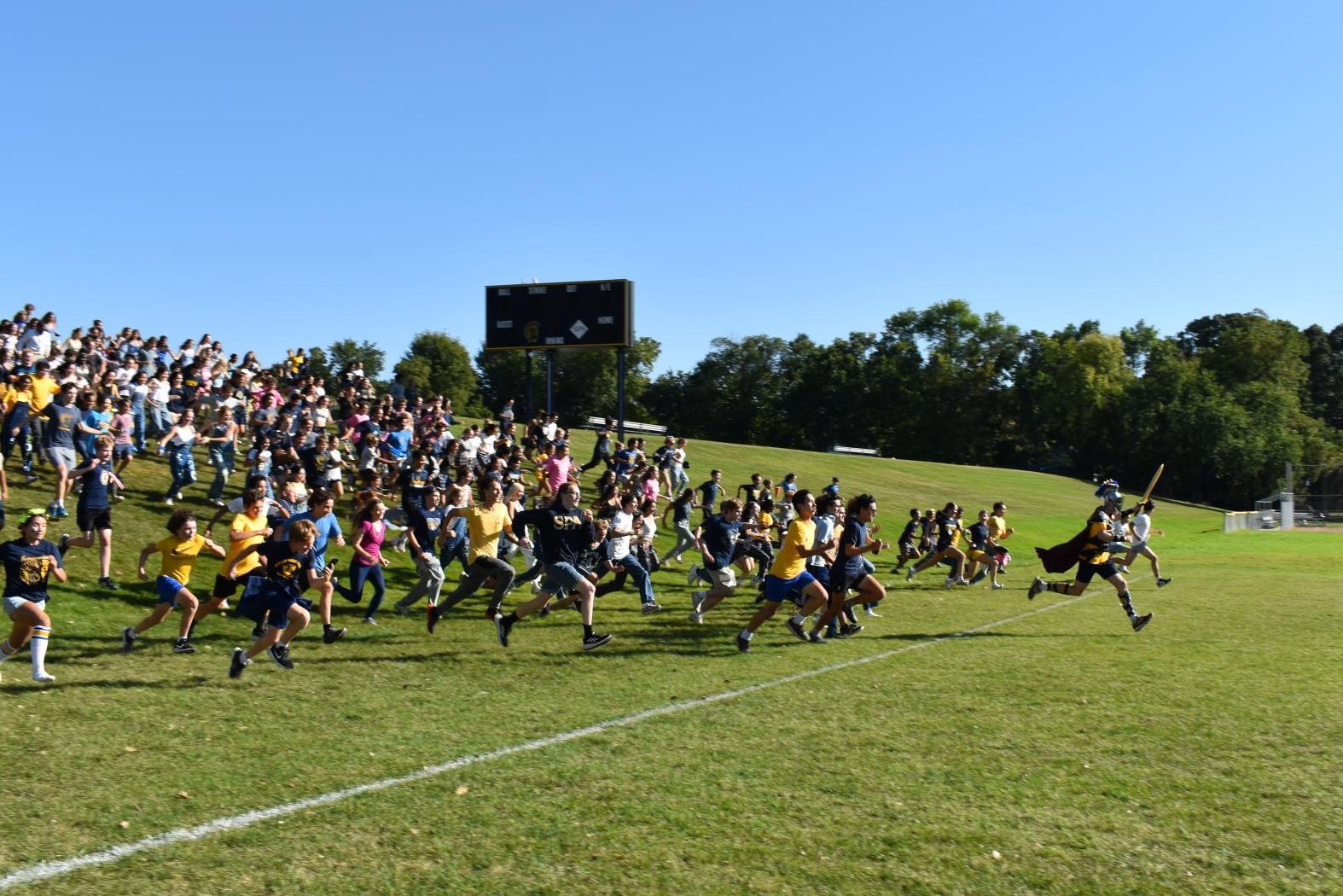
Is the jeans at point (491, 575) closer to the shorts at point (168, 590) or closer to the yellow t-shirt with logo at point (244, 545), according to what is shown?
the yellow t-shirt with logo at point (244, 545)

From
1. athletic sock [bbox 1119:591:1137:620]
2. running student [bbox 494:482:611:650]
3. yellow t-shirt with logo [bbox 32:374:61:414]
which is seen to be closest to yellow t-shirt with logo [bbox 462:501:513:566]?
running student [bbox 494:482:611:650]

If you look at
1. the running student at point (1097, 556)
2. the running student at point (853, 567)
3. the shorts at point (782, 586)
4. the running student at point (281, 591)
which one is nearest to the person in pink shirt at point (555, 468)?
the running student at point (853, 567)

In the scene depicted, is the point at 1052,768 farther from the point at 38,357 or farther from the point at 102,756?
the point at 38,357

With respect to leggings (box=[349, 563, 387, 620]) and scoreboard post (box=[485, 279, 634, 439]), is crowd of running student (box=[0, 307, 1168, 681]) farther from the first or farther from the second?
scoreboard post (box=[485, 279, 634, 439])

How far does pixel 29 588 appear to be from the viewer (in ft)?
32.0

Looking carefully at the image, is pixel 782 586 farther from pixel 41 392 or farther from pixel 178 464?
pixel 41 392

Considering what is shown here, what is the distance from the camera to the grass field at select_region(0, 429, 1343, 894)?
18.4ft

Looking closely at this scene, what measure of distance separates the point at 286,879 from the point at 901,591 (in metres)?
17.0

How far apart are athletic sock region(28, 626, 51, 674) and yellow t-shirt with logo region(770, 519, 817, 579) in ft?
24.6

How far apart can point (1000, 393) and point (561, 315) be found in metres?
73.5

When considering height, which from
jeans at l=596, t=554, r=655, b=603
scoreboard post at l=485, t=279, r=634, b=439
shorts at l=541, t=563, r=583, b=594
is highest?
scoreboard post at l=485, t=279, r=634, b=439

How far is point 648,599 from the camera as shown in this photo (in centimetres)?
1633

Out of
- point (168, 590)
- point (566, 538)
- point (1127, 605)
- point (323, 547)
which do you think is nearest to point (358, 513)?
point (323, 547)

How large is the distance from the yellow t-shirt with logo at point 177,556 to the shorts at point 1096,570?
11237mm
